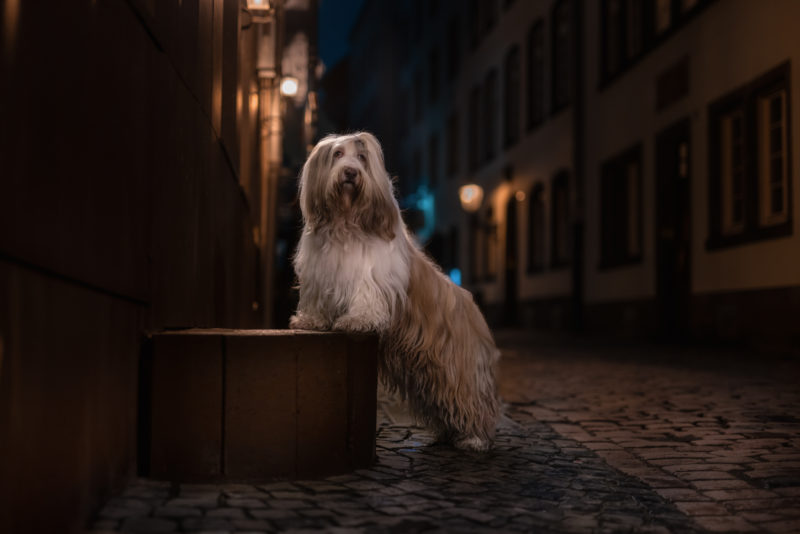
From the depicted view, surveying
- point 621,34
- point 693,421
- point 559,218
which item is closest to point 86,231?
point 693,421

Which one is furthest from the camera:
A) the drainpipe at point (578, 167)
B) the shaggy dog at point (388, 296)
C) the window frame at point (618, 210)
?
the drainpipe at point (578, 167)

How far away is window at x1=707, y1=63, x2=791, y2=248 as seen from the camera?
12844 millimetres

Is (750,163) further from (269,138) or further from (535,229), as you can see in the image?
(535,229)

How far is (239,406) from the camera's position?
4289 mm

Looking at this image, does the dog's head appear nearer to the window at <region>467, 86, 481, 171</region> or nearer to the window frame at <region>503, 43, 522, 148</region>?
the window frame at <region>503, 43, 522, 148</region>

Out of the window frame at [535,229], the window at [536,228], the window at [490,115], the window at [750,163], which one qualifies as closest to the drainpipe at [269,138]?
the window at [750,163]

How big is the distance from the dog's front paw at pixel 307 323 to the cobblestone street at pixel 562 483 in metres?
0.76

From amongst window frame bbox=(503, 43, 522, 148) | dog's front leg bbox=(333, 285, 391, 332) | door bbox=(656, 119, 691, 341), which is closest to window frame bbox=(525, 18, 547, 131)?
window frame bbox=(503, 43, 522, 148)

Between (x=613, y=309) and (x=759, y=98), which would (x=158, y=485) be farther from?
(x=613, y=309)

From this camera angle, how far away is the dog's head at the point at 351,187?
517 centimetres

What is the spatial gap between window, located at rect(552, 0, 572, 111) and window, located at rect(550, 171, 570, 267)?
71.1 inches

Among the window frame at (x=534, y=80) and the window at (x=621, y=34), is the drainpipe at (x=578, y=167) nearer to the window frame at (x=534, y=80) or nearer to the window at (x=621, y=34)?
the window at (x=621, y=34)

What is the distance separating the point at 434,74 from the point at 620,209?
21.4m

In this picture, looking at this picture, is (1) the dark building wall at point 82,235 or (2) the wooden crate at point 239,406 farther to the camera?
(2) the wooden crate at point 239,406
